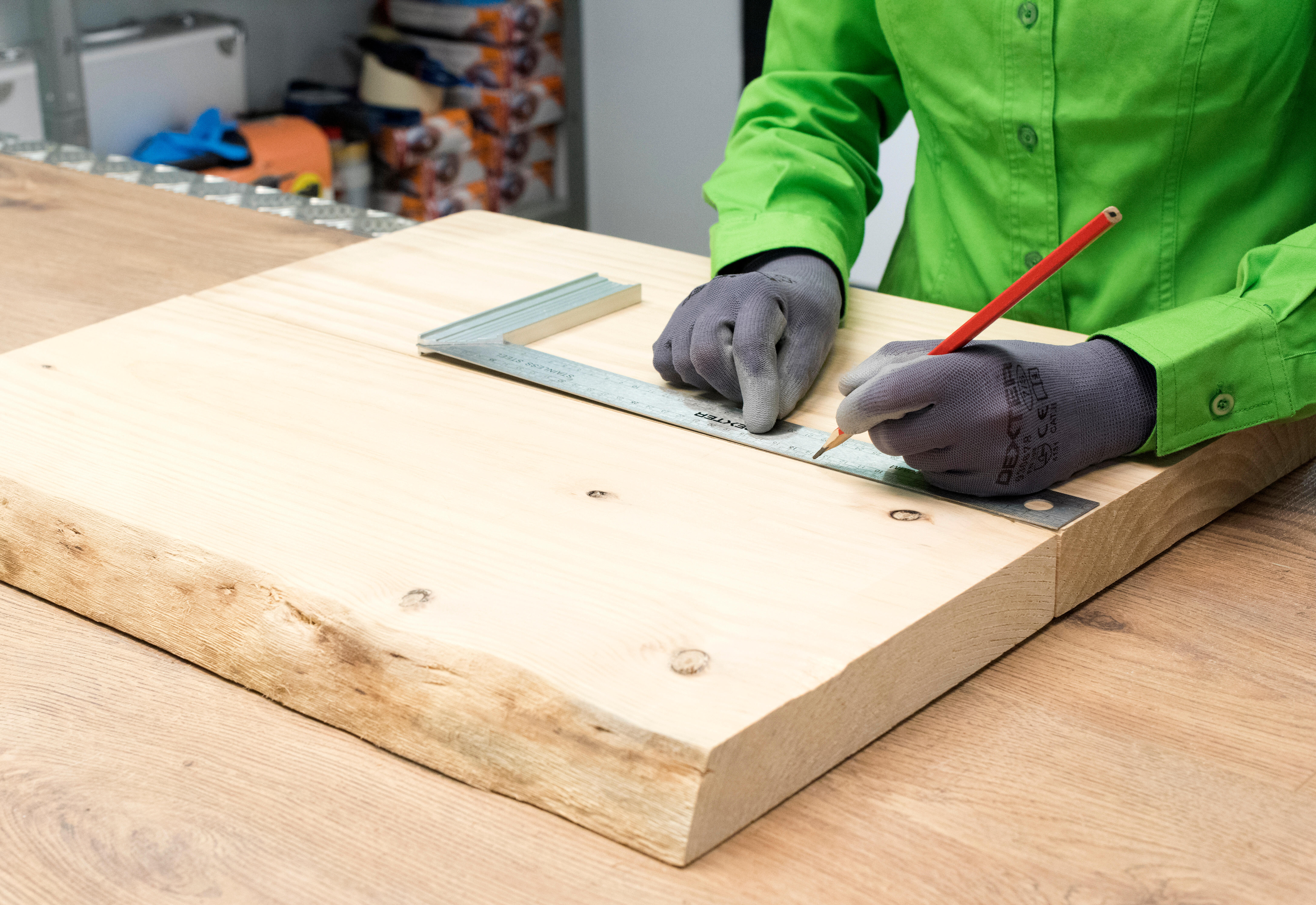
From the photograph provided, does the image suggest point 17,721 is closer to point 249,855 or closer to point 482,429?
point 249,855

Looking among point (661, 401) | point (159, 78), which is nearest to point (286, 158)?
point (159, 78)

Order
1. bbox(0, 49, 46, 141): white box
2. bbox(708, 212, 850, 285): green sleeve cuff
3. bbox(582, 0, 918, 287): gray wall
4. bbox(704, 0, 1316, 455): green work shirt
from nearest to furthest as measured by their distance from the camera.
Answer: bbox(704, 0, 1316, 455): green work shirt
bbox(708, 212, 850, 285): green sleeve cuff
bbox(0, 49, 46, 141): white box
bbox(582, 0, 918, 287): gray wall

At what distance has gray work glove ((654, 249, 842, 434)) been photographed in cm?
81

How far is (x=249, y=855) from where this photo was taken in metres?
0.51

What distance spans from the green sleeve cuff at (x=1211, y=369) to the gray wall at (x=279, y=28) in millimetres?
2541

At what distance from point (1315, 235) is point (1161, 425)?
18 centimetres

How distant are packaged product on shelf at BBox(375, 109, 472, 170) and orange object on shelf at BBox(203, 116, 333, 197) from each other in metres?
0.21

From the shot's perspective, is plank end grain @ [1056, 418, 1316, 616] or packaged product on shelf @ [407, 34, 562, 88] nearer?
plank end grain @ [1056, 418, 1316, 616]

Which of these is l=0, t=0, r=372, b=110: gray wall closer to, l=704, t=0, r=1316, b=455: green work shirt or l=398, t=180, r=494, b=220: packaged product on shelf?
l=398, t=180, r=494, b=220: packaged product on shelf

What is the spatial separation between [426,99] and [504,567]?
8.80 feet

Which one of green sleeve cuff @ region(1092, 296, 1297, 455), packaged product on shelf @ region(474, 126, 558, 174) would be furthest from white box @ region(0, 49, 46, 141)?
green sleeve cuff @ region(1092, 296, 1297, 455)

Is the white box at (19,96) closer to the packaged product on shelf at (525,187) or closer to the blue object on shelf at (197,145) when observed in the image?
the blue object on shelf at (197,145)

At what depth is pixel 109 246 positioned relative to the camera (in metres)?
1.23

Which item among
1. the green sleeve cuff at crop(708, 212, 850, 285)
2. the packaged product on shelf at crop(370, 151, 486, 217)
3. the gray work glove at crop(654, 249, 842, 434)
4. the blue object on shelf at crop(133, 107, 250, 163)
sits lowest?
the packaged product on shelf at crop(370, 151, 486, 217)
